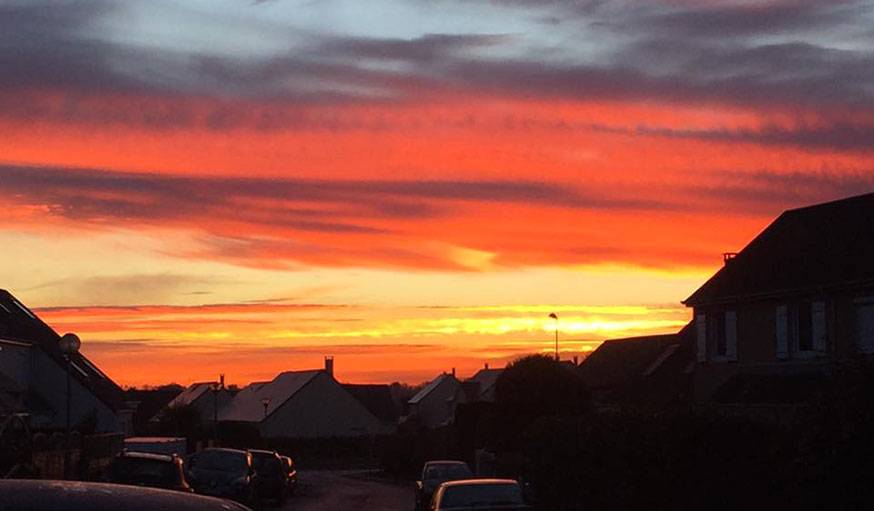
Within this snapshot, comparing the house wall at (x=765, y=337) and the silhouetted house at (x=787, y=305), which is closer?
the house wall at (x=765, y=337)

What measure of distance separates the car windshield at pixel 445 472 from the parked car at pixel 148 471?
13.9m

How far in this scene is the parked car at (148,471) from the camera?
26.0 meters

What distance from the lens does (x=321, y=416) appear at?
107500mm

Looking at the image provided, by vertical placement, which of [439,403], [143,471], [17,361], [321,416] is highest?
[17,361]

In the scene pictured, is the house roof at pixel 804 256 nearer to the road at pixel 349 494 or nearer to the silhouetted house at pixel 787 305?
the silhouetted house at pixel 787 305

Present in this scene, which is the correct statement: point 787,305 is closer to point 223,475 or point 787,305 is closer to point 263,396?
point 223,475

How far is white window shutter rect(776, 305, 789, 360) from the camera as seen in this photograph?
44.2m

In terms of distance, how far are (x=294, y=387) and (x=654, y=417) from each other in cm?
8412

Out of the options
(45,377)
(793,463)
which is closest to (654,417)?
(793,463)

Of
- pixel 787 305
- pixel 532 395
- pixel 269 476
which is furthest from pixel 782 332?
pixel 269 476

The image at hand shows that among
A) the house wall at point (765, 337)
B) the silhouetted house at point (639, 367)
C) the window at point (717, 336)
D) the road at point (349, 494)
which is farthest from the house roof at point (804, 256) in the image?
the silhouetted house at point (639, 367)

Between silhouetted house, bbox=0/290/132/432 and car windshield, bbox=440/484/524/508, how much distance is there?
3159cm

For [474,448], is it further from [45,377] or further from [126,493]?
[126,493]

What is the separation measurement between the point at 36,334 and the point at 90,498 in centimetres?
5700
